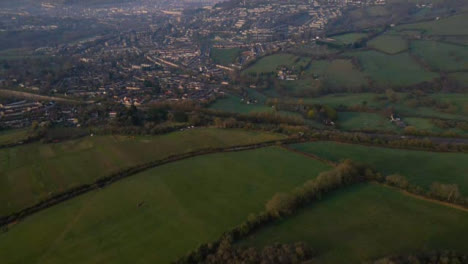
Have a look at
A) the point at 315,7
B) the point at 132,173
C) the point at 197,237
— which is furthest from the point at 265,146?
the point at 315,7

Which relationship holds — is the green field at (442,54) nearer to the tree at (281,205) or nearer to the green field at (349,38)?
the green field at (349,38)

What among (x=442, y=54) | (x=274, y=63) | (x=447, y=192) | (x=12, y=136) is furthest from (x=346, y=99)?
(x=12, y=136)

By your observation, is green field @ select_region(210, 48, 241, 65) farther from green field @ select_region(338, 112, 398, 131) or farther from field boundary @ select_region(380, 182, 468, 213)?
field boundary @ select_region(380, 182, 468, 213)

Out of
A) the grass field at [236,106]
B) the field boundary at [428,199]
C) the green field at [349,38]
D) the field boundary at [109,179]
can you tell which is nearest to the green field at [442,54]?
the green field at [349,38]

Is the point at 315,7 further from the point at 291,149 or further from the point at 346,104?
the point at 291,149

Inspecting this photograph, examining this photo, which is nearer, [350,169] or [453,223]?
[453,223]

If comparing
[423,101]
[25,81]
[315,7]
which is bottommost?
[25,81]

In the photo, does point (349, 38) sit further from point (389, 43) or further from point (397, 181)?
point (397, 181)
